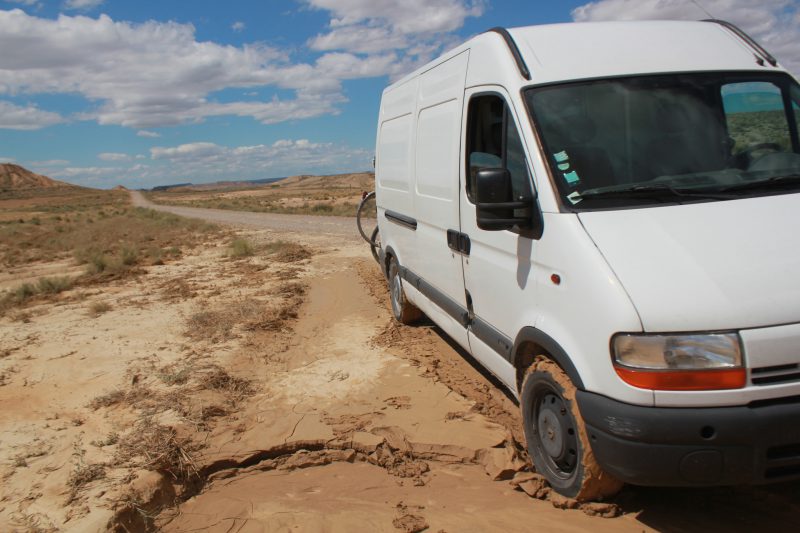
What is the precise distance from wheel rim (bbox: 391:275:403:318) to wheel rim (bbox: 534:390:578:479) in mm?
3650

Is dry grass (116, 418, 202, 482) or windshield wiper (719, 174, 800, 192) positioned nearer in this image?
windshield wiper (719, 174, 800, 192)

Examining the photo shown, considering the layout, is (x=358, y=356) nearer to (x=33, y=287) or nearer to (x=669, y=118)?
(x=669, y=118)

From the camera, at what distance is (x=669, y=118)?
146 inches

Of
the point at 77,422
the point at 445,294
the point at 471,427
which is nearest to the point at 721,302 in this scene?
the point at 471,427

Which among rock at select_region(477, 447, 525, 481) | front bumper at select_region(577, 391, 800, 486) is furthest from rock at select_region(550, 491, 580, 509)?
front bumper at select_region(577, 391, 800, 486)

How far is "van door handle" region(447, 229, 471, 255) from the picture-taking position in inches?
180

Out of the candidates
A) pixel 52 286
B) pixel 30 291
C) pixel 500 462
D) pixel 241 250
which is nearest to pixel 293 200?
pixel 241 250

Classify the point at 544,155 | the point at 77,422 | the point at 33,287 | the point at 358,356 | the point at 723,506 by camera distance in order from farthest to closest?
1. the point at 33,287
2. the point at 358,356
3. the point at 77,422
4. the point at 544,155
5. the point at 723,506

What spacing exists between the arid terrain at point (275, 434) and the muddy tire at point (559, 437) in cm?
12

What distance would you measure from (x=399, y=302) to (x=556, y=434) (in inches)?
160

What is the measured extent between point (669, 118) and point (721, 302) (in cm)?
146

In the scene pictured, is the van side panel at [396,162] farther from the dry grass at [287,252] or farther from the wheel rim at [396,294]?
the dry grass at [287,252]

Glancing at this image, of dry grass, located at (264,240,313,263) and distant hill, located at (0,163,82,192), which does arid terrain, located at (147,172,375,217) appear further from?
distant hill, located at (0,163,82,192)

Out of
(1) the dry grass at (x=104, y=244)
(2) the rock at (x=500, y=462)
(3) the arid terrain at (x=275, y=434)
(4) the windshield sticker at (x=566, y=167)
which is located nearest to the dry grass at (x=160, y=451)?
(3) the arid terrain at (x=275, y=434)
